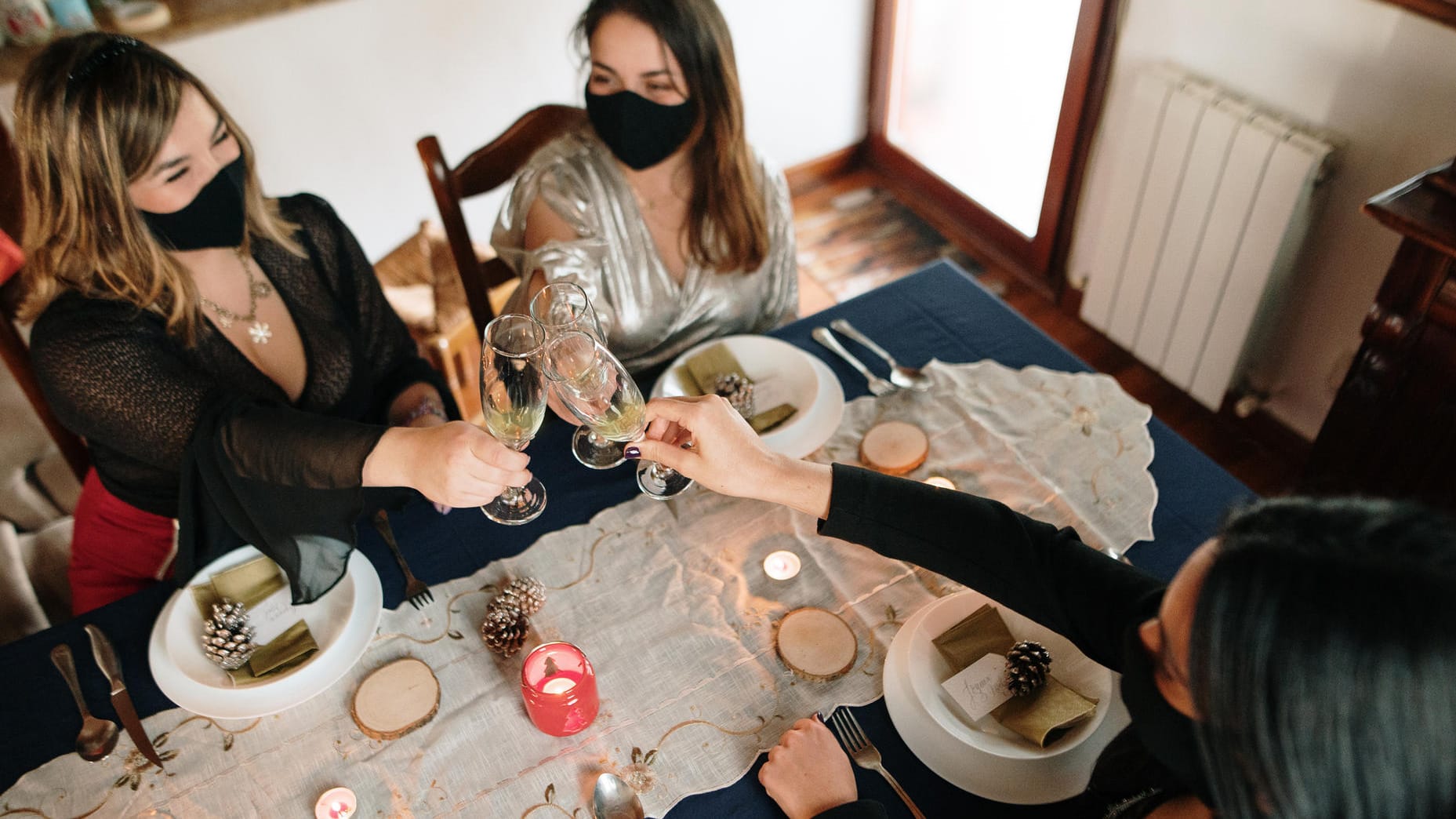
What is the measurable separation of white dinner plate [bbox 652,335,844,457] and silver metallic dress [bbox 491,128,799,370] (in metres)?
0.23

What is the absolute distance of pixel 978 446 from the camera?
1359 millimetres

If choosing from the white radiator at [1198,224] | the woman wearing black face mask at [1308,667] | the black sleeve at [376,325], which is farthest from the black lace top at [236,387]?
the white radiator at [1198,224]

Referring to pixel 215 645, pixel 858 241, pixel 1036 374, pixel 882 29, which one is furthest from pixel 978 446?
pixel 882 29

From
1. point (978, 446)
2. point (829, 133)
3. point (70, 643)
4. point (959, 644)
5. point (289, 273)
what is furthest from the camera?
point (829, 133)

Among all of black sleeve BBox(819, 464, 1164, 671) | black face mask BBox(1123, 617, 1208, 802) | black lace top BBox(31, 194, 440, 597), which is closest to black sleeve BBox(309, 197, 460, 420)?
black lace top BBox(31, 194, 440, 597)

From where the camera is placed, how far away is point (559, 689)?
104 cm

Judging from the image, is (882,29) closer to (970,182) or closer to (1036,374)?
(970,182)

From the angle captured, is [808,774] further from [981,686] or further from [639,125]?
[639,125]

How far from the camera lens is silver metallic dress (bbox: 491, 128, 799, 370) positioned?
66.3 inches

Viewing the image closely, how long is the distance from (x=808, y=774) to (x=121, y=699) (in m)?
0.79

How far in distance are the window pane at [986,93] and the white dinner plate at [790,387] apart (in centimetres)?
170

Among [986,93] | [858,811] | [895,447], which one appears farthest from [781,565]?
[986,93]

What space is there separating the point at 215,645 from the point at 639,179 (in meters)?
1.04

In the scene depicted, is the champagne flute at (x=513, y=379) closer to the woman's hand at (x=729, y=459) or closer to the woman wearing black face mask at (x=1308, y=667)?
the woman's hand at (x=729, y=459)
